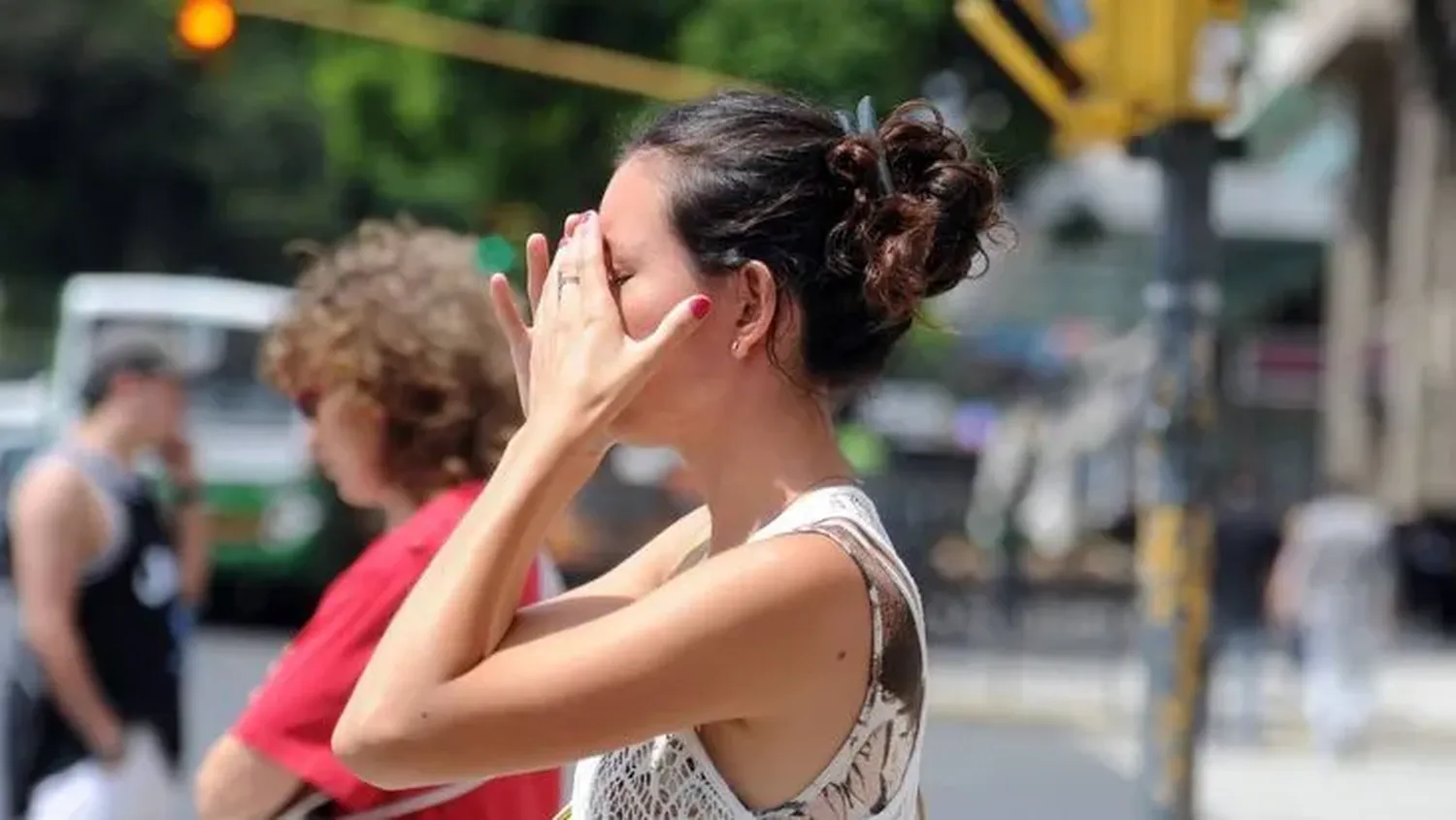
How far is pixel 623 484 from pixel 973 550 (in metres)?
4.89

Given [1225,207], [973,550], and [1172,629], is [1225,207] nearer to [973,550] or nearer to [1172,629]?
[973,550]

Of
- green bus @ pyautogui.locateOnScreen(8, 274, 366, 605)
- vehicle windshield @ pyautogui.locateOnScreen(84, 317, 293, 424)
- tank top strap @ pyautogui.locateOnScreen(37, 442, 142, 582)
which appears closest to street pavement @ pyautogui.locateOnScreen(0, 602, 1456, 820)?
green bus @ pyautogui.locateOnScreen(8, 274, 366, 605)

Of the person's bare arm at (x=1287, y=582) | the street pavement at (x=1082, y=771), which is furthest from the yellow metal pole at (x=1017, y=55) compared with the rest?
the person's bare arm at (x=1287, y=582)

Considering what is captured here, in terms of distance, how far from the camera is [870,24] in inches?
804

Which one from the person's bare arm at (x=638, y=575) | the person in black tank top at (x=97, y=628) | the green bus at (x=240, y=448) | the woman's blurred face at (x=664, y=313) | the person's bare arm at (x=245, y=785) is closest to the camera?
the woman's blurred face at (x=664, y=313)

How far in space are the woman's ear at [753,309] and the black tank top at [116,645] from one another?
3.59 m

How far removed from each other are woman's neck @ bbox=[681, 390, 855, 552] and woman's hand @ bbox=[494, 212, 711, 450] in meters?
0.12

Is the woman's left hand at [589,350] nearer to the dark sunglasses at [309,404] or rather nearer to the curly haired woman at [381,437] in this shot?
the curly haired woman at [381,437]

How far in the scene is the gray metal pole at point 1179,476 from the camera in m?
7.06

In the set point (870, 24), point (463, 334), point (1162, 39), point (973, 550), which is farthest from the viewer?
point (973, 550)

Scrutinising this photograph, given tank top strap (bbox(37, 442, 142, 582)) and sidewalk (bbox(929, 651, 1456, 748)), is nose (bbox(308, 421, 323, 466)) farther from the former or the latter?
sidewalk (bbox(929, 651, 1456, 748))

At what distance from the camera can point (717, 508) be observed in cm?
226

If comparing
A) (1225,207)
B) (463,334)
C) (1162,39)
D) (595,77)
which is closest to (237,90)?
(1225,207)

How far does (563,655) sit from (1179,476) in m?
5.29
